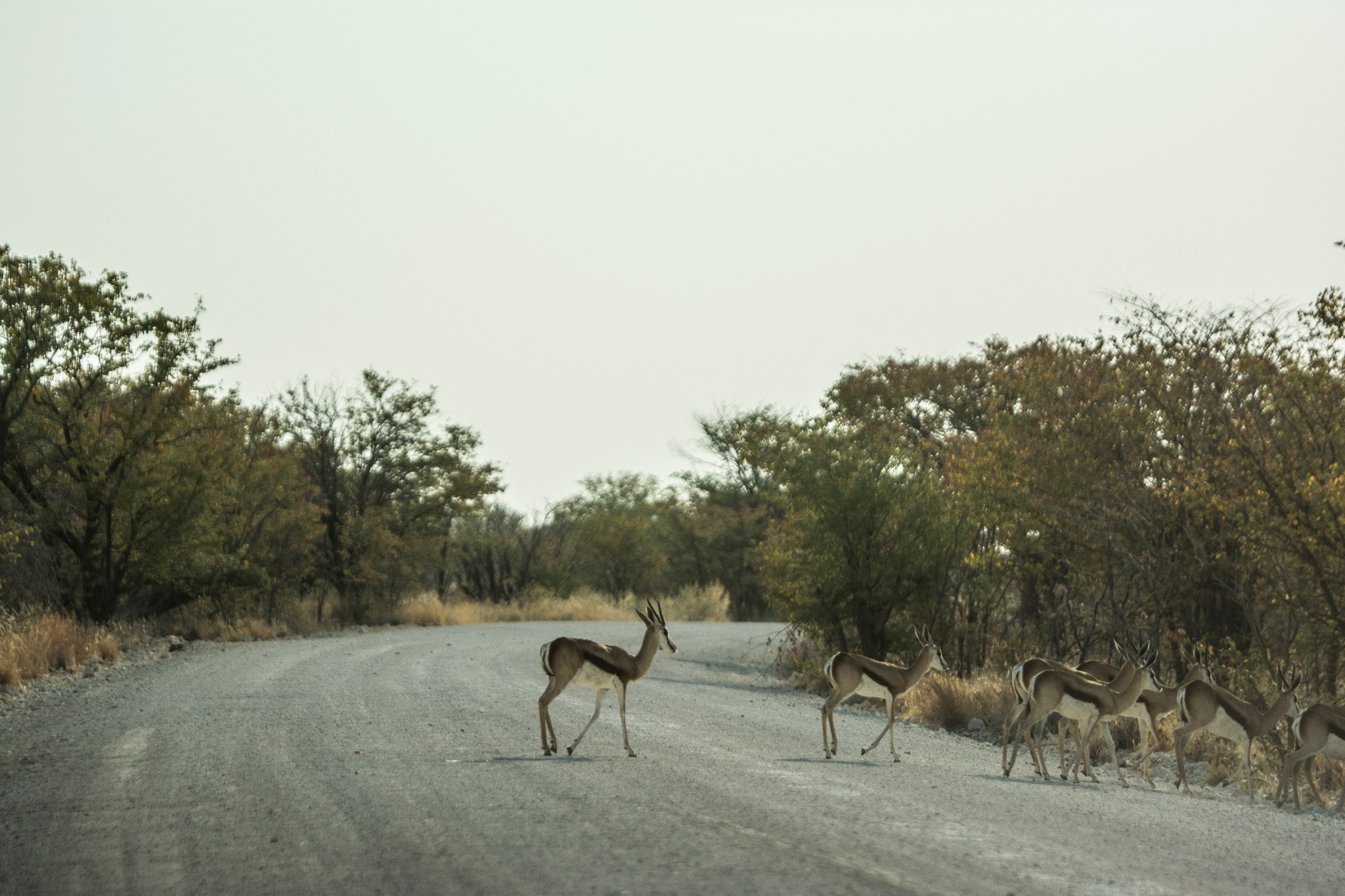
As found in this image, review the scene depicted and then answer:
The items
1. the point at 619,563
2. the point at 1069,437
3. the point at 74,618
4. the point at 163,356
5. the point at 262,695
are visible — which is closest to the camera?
the point at 262,695

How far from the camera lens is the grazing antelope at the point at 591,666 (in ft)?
37.5

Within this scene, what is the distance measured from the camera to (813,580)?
75.9 feet

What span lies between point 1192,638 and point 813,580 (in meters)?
7.54

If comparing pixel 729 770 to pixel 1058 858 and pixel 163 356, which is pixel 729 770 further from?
pixel 163 356

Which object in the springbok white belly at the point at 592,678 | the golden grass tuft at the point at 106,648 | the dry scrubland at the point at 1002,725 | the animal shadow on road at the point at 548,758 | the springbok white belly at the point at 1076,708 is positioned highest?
the springbok white belly at the point at 1076,708

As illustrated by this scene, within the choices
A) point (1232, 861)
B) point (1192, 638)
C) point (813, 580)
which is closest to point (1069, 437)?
point (1192, 638)

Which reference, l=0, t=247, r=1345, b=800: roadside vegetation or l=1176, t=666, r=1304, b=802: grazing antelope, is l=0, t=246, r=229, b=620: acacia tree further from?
l=1176, t=666, r=1304, b=802: grazing antelope

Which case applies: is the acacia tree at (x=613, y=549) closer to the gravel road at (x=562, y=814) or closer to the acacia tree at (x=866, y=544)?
the acacia tree at (x=866, y=544)

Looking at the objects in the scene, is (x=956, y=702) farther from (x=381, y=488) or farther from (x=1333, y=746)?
(x=381, y=488)

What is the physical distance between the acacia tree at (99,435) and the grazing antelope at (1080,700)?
2115 cm

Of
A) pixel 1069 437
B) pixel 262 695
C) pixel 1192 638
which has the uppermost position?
pixel 1069 437

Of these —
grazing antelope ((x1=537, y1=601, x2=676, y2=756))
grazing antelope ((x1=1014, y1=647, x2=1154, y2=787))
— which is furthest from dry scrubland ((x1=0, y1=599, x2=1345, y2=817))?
grazing antelope ((x1=537, y1=601, x2=676, y2=756))

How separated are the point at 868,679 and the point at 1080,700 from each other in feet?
7.21

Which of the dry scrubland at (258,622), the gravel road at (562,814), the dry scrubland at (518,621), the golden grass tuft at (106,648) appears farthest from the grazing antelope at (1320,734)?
the golden grass tuft at (106,648)
